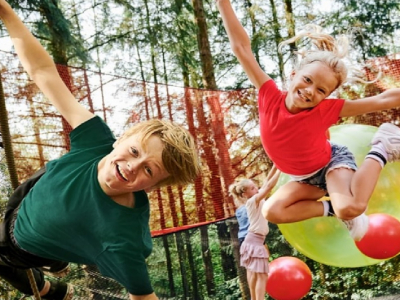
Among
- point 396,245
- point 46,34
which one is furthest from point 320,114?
point 46,34

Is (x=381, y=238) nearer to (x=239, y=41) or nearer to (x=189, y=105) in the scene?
(x=239, y=41)

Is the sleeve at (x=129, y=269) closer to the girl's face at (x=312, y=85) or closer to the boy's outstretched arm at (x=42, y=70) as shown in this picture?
the boy's outstretched arm at (x=42, y=70)

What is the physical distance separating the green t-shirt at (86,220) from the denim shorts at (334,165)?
1147mm

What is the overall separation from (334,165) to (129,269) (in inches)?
52.8

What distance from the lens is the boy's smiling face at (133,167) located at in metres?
1.43

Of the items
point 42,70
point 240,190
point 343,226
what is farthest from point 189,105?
point 42,70

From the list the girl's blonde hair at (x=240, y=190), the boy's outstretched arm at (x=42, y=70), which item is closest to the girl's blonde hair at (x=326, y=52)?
the boy's outstretched arm at (x=42, y=70)

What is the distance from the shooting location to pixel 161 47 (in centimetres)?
871

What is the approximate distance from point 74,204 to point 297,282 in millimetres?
2789

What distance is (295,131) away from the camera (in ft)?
7.47

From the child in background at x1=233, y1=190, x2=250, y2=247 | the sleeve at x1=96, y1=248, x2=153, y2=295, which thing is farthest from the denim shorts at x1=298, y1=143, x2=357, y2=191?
the child in background at x1=233, y1=190, x2=250, y2=247

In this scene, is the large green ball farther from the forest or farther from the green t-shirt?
the green t-shirt

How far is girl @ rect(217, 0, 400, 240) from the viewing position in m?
2.25

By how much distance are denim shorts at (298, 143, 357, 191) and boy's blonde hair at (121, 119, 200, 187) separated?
1.02 meters
